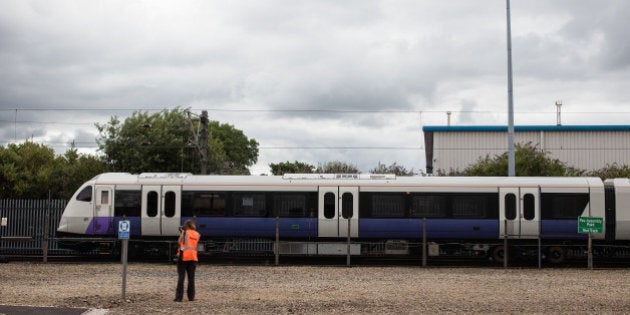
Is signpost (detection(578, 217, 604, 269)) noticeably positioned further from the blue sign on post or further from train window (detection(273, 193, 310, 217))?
the blue sign on post

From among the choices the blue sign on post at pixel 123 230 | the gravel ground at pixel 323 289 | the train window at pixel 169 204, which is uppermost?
the train window at pixel 169 204

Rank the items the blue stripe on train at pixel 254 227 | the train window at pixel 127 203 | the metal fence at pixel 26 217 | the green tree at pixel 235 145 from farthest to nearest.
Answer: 1. the green tree at pixel 235 145
2. the metal fence at pixel 26 217
3. the train window at pixel 127 203
4. the blue stripe on train at pixel 254 227

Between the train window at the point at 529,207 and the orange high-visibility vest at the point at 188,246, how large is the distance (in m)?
13.6

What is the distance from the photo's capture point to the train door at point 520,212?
24.2 meters

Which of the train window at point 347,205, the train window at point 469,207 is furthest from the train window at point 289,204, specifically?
the train window at point 469,207

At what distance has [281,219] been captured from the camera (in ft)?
81.5

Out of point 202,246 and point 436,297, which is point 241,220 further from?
point 436,297

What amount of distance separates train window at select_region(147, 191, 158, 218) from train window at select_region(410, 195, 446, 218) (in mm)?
8946

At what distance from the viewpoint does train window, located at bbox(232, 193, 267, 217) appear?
25016 mm

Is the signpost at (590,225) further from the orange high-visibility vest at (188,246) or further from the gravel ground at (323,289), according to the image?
the orange high-visibility vest at (188,246)

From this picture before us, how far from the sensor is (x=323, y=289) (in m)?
16.6

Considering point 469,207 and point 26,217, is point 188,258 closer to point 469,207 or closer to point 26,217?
point 469,207

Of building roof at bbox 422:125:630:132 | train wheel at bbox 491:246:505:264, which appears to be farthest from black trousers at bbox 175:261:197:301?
building roof at bbox 422:125:630:132

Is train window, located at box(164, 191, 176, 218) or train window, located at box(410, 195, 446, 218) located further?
train window, located at box(164, 191, 176, 218)
